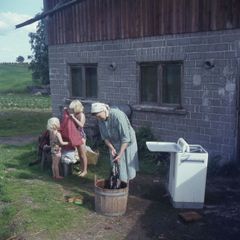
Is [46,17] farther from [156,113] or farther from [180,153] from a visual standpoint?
[180,153]

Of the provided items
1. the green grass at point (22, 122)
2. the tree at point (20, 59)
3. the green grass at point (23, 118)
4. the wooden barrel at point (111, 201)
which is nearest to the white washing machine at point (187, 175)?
the wooden barrel at point (111, 201)

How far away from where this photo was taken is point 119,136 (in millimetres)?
7461

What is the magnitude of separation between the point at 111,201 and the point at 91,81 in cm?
693

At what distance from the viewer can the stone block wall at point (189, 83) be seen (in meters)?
9.63

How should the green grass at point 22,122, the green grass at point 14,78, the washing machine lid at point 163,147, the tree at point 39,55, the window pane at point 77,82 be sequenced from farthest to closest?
the green grass at point 14,78 < the tree at point 39,55 < the green grass at point 22,122 < the window pane at point 77,82 < the washing machine lid at point 163,147

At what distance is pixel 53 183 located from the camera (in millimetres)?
9242

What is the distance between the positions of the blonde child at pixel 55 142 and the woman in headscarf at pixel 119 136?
2.00 m

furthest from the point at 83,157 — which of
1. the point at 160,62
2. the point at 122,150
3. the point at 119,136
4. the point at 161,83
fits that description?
the point at 160,62

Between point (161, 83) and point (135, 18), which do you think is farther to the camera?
point (135, 18)

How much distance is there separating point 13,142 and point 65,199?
707 centimetres

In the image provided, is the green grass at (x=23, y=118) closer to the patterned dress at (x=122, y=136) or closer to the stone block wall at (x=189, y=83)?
the stone block wall at (x=189, y=83)

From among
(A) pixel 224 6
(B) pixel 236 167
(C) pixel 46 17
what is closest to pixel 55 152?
(B) pixel 236 167

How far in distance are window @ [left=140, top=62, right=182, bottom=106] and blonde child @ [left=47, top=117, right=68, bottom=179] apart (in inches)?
126

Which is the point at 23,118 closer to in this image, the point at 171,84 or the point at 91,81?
the point at 91,81
